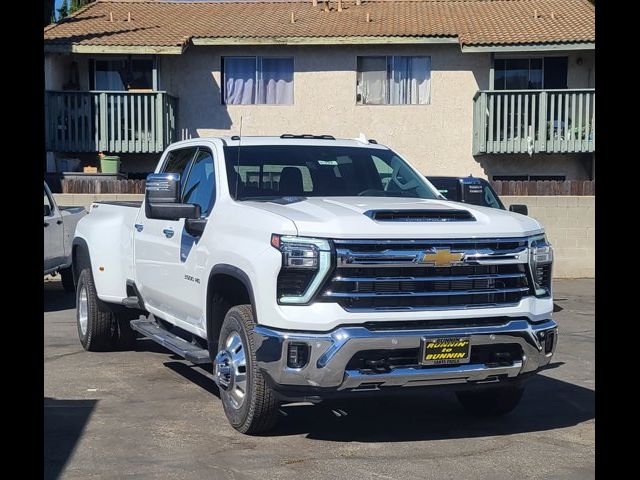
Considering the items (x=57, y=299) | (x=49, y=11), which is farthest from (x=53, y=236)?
(x=49, y=11)

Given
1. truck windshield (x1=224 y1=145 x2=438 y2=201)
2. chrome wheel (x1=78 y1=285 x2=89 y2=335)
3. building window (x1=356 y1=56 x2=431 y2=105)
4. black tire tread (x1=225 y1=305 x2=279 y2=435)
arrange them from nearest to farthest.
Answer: black tire tread (x1=225 y1=305 x2=279 y2=435), truck windshield (x1=224 y1=145 x2=438 y2=201), chrome wheel (x1=78 y1=285 x2=89 y2=335), building window (x1=356 y1=56 x2=431 y2=105)

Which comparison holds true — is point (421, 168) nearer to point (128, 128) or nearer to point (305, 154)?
point (128, 128)

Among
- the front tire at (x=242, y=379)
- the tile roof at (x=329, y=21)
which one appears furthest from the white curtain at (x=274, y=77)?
the front tire at (x=242, y=379)

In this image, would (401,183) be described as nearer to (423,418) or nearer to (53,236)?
(423,418)

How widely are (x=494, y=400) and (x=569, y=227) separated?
12445 millimetres

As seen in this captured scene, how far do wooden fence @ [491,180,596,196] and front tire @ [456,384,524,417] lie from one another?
1253 centimetres

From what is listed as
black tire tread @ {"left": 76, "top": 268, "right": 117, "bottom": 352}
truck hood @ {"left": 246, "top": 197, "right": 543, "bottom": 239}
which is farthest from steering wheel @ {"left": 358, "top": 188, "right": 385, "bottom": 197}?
black tire tread @ {"left": 76, "top": 268, "right": 117, "bottom": 352}

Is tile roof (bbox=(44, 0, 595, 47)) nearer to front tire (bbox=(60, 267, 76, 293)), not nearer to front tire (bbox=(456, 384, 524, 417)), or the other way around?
front tire (bbox=(60, 267, 76, 293))

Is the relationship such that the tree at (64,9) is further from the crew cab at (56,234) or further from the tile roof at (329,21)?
the crew cab at (56,234)

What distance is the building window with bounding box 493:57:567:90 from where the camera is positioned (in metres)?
23.8

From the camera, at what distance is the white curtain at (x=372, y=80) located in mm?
23656

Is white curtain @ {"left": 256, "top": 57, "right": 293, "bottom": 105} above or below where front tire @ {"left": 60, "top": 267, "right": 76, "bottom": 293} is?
above

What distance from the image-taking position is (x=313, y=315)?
6.18 metres

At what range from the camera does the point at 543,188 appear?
19.9m
